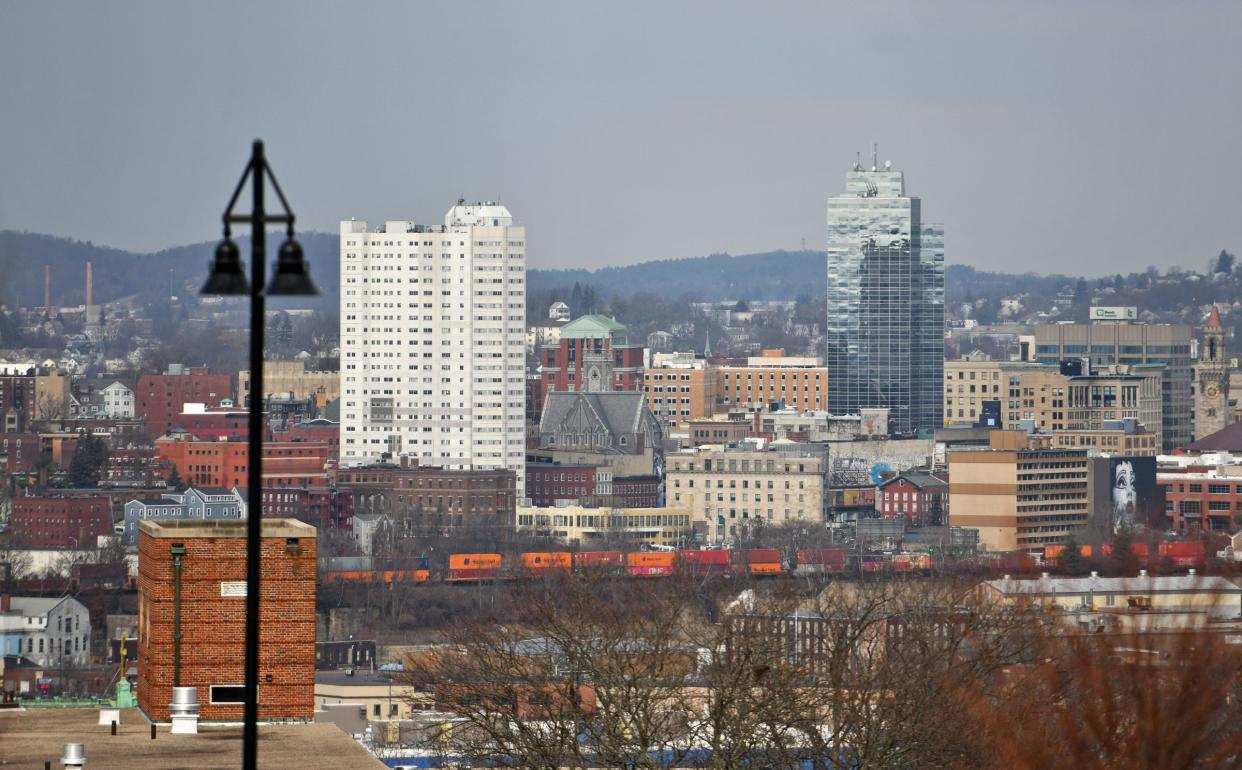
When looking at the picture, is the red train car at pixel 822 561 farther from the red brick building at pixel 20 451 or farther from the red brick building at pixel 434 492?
the red brick building at pixel 20 451

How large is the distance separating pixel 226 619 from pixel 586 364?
166343 millimetres

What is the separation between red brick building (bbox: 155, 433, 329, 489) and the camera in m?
138

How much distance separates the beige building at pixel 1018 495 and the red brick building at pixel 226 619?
103m

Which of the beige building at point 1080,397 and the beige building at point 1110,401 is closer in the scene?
the beige building at point 1110,401

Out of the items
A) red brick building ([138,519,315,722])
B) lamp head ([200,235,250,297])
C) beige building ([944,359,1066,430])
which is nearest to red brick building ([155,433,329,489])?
beige building ([944,359,1066,430])

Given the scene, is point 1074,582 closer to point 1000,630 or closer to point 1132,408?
point 1000,630

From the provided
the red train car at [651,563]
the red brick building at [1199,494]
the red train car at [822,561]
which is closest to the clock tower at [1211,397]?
the red brick building at [1199,494]

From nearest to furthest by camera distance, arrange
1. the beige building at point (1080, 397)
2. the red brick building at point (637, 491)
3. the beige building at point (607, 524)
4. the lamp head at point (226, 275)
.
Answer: the lamp head at point (226, 275), the beige building at point (607, 524), the red brick building at point (637, 491), the beige building at point (1080, 397)

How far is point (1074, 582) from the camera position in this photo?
7212 cm

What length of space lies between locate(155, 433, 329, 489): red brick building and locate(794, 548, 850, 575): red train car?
94.0 ft

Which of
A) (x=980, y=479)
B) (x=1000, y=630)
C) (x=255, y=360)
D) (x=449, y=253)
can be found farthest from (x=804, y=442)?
(x=255, y=360)

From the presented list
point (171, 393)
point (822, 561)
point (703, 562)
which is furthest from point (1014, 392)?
point (703, 562)

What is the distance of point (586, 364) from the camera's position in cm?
19188

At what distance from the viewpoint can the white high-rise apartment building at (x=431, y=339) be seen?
154 metres
